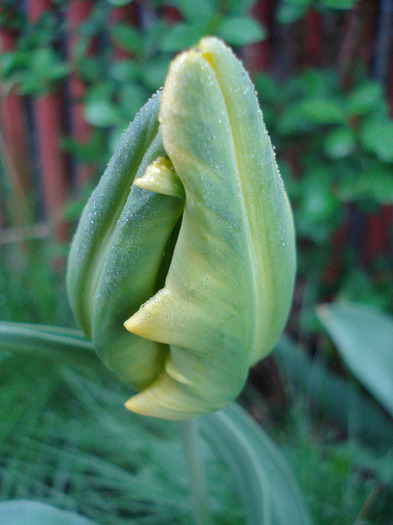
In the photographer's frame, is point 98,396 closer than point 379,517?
No

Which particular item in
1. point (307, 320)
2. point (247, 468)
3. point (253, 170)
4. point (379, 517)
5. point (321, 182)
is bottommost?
point (379, 517)

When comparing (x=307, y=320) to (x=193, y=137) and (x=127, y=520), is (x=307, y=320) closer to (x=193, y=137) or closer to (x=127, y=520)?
(x=127, y=520)

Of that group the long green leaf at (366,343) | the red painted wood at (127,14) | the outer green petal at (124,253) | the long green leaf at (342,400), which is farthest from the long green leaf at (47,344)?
the red painted wood at (127,14)

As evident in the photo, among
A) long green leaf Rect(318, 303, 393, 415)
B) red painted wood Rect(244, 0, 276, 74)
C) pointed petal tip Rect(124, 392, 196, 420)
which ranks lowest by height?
long green leaf Rect(318, 303, 393, 415)

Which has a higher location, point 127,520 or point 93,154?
point 93,154

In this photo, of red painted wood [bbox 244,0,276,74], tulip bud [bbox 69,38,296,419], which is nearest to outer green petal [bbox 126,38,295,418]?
tulip bud [bbox 69,38,296,419]

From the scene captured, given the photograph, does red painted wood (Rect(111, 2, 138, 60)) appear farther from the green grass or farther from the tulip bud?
the tulip bud

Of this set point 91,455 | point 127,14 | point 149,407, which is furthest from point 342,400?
point 127,14

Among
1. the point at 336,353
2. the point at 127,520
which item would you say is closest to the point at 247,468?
the point at 127,520
